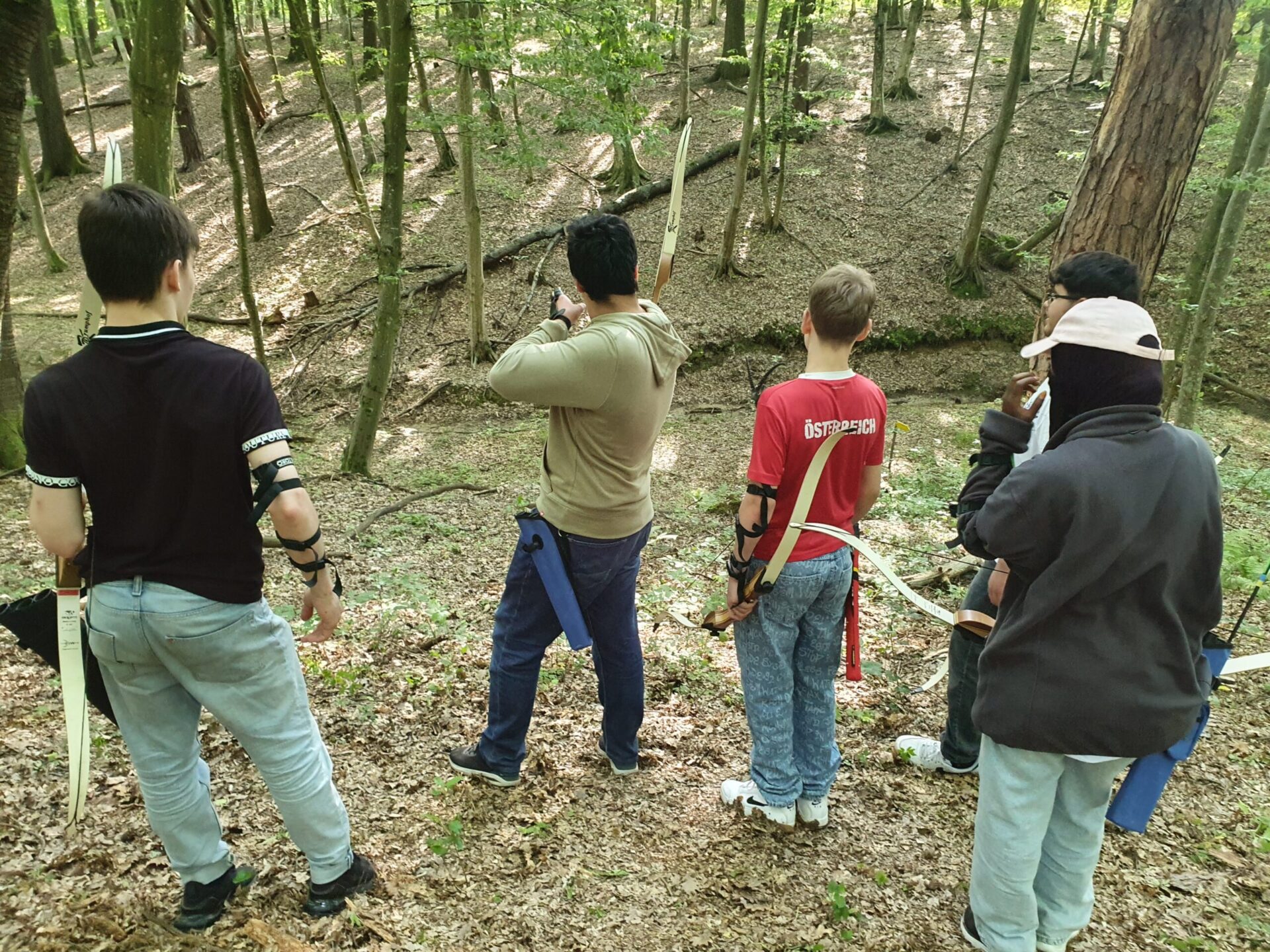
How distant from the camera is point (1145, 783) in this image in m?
2.12

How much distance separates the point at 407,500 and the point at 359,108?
8253mm

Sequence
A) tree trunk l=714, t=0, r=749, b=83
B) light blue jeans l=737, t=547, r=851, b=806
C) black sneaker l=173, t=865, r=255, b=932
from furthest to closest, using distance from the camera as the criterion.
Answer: tree trunk l=714, t=0, r=749, b=83
light blue jeans l=737, t=547, r=851, b=806
black sneaker l=173, t=865, r=255, b=932

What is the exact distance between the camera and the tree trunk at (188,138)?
16281mm

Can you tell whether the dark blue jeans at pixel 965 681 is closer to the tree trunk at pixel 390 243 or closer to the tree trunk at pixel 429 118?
the tree trunk at pixel 390 243

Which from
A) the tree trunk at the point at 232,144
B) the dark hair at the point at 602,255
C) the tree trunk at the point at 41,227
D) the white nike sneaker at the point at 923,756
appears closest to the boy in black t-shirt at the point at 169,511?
the dark hair at the point at 602,255

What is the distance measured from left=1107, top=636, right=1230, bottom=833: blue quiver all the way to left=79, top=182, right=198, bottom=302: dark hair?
2.88 meters

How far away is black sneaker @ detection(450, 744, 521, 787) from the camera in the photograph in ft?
10.1

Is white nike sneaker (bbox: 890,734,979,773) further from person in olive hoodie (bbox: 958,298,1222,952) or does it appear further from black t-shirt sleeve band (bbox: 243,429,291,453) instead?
black t-shirt sleeve band (bbox: 243,429,291,453)

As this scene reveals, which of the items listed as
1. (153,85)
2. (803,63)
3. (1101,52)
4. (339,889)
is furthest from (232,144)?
(1101,52)

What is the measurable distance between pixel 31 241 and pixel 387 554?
14787 millimetres

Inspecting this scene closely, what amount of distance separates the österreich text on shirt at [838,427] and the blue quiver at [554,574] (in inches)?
38.4

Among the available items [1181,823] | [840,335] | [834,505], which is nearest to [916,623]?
[1181,823]

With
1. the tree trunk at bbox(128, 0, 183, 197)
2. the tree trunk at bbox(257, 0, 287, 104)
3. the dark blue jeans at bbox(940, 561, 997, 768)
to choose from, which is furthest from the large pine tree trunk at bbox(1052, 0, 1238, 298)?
the tree trunk at bbox(257, 0, 287, 104)

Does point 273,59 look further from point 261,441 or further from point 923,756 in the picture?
point 923,756
